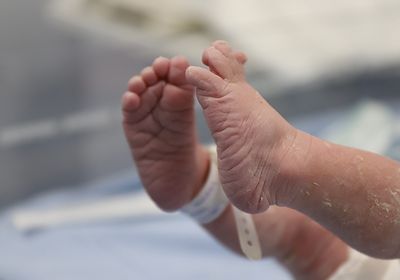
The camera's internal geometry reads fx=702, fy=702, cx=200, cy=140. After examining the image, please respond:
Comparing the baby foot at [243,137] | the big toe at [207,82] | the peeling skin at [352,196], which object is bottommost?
the peeling skin at [352,196]

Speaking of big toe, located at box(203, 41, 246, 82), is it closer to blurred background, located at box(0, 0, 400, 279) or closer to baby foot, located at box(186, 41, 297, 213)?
baby foot, located at box(186, 41, 297, 213)

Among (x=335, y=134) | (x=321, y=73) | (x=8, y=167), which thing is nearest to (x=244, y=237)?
(x=335, y=134)

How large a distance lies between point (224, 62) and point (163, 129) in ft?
0.53

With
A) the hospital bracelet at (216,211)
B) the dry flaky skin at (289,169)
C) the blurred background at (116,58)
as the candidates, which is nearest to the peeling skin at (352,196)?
the dry flaky skin at (289,169)

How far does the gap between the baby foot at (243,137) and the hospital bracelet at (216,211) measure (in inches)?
5.5

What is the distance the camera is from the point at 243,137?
59 cm

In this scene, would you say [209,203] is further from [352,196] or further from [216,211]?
[352,196]

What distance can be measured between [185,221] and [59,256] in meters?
0.20

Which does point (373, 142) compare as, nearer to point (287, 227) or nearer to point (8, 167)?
point (287, 227)

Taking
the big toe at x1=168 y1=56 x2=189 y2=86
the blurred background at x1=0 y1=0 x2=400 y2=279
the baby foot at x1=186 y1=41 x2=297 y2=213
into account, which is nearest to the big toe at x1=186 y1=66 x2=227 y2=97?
the baby foot at x1=186 y1=41 x2=297 y2=213

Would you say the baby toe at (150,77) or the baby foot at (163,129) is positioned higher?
the baby toe at (150,77)

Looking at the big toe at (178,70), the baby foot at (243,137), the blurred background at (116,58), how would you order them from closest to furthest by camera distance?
the baby foot at (243,137) < the big toe at (178,70) < the blurred background at (116,58)

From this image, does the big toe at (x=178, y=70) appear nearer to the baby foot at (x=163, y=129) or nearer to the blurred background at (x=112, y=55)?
the baby foot at (x=163, y=129)

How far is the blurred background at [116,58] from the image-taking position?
1381 millimetres
